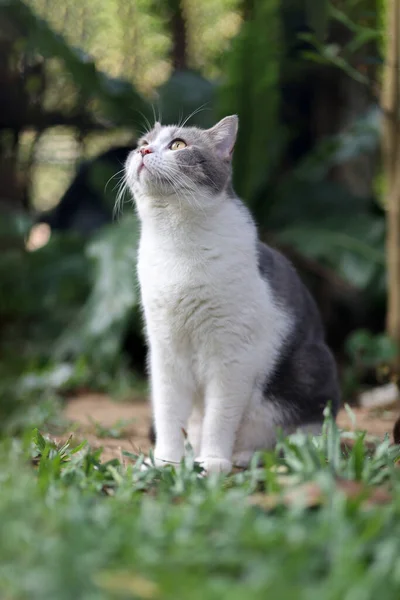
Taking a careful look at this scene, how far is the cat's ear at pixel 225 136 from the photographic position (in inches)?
105

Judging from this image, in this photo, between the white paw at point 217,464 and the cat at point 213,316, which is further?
the cat at point 213,316

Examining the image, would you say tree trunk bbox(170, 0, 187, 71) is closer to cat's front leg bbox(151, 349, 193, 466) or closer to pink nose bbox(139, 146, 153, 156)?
pink nose bbox(139, 146, 153, 156)

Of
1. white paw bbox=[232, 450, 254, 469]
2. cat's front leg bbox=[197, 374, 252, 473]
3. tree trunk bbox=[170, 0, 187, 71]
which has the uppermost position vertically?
tree trunk bbox=[170, 0, 187, 71]

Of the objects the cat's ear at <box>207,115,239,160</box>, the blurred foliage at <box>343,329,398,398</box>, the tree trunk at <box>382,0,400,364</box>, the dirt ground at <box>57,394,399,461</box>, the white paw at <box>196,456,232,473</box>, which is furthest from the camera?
the blurred foliage at <box>343,329,398,398</box>

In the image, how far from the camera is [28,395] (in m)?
3.89

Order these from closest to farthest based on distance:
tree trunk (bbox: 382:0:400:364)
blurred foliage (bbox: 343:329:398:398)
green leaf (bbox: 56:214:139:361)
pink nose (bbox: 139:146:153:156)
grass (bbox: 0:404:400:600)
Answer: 1. grass (bbox: 0:404:400:600)
2. pink nose (bbox: 139:146:153:156)
3. tree trunk (bbox: 382:0:400:364)
4. blurred foliage (bbox: 343:329:398:398)
5. green leaf (bbox: 56:214:139:361)

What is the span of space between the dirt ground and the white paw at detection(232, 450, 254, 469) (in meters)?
0.34

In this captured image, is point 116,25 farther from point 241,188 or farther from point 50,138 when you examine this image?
point 241,188

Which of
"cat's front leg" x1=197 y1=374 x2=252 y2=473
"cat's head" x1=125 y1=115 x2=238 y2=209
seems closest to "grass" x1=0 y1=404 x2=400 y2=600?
"cat's front leg" x1=197 y1=374 x2=252 y2=473

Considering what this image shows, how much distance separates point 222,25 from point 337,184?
255cm

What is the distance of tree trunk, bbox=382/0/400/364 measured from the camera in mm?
4191

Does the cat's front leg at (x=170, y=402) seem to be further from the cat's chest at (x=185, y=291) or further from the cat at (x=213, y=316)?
the cat's chest at (x=185, y=291)

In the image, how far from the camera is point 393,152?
435 centimetres

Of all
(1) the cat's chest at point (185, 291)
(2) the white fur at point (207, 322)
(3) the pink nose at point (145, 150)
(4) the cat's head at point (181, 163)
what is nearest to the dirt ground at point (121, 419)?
(2) the white fur at point (207, 322)
